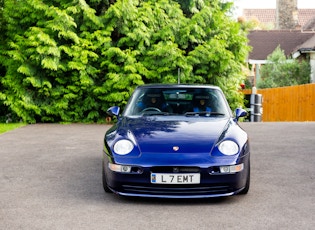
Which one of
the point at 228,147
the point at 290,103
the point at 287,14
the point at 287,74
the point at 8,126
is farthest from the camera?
the point at 287,14

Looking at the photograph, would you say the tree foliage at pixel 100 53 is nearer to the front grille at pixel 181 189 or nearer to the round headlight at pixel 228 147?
the round headlight at pixel 228 147

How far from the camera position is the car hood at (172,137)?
682 cm

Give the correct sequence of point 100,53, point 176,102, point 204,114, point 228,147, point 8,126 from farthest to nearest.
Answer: point 100,53
point 8,126
point 176,102
point 204,114
point 228,147

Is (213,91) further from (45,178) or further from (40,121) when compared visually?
(40,121)

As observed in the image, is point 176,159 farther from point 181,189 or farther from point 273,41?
point 273,41

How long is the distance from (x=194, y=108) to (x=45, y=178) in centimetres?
233

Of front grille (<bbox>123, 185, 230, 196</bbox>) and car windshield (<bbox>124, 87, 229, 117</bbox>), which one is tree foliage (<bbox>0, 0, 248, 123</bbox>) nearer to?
car windshield (<bbox>124, 87, 229, 117</bbox>)

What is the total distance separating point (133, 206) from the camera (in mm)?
6836

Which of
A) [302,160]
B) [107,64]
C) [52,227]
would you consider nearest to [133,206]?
[52,227]

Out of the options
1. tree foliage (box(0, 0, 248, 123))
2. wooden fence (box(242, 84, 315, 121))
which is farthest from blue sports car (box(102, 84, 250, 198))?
wooden fence (box(242, 84, 315, 121))

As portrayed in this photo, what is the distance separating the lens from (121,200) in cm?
718

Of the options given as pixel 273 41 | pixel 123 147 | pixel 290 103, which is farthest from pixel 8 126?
pixel 273 41

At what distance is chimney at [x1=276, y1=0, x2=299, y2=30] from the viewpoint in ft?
185

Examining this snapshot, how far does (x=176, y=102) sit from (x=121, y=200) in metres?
2.09
